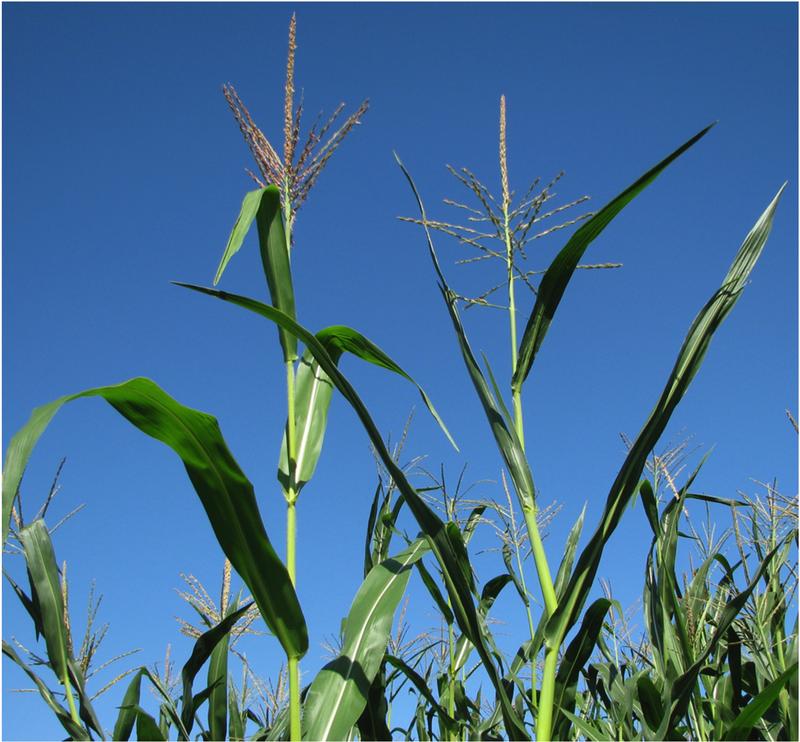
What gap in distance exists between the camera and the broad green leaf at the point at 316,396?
5.65 feet

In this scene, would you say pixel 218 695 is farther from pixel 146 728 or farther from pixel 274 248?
pixel 274 248

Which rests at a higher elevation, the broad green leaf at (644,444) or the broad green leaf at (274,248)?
the broad green leaf at (274,248)

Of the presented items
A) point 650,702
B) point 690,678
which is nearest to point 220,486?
point 690,678

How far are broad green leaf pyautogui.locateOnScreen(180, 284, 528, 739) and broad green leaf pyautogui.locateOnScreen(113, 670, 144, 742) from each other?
2.91ft

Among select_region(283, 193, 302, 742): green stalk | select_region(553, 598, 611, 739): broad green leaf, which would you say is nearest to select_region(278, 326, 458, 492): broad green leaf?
select_region(283, 193, 302, 742): green stalk

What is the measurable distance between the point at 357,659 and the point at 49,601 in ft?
2.52

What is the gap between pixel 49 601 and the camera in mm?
1792

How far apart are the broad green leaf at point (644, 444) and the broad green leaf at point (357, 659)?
0.34 metres

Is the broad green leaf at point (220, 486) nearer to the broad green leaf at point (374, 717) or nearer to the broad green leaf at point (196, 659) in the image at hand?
the broad green leaf at point (196, 659)

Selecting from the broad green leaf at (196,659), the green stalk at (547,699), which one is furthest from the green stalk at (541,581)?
the broad green leaf at (196,659)

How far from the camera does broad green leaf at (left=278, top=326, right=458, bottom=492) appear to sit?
1.72 m

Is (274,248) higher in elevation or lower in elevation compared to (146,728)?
higher

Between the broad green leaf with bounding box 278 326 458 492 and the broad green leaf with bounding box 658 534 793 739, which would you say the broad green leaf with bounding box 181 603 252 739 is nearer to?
the broad green leaf with bounding box 278 326 458 492

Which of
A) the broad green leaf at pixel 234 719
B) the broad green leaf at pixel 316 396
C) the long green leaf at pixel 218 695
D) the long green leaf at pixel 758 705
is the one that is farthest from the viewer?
the broad green leaf at pixel 234 719
